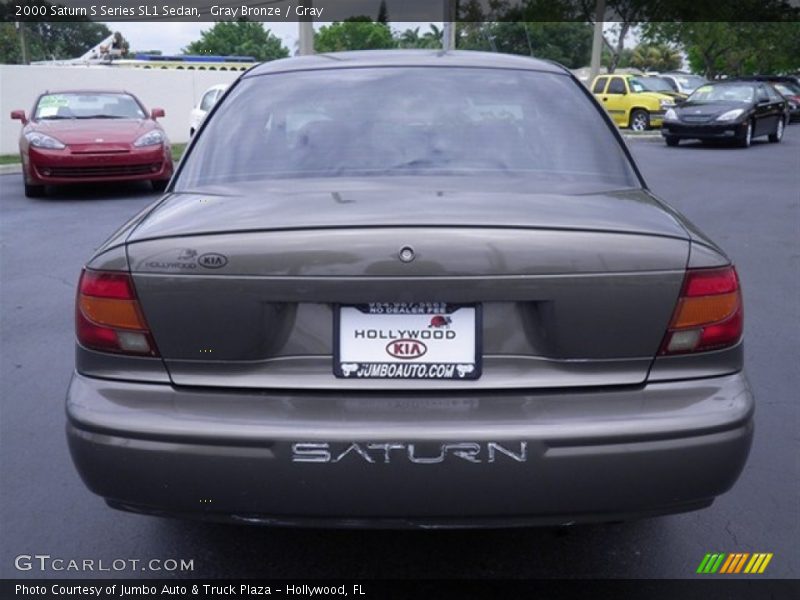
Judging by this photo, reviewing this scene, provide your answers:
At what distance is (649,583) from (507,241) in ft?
4.21

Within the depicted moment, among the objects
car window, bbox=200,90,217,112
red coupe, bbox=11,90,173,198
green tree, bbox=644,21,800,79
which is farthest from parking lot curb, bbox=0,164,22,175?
green tree, bbox=644,21,800,79

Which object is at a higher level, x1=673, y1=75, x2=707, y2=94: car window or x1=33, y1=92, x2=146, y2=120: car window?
x1=33, y1=92, x2=146, y2=120: car window

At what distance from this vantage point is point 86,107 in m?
13.5

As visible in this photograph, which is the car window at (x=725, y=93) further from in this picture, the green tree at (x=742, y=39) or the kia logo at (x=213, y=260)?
the green tree at (x=742, y=39)

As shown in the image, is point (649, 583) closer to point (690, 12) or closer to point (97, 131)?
point (97, 131)

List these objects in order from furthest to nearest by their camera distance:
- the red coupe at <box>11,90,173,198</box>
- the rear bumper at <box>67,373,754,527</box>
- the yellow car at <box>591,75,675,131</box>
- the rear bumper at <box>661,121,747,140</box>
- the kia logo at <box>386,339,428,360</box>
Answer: the yellow car at <box>591,75,675,131</box> → the rear bumper at <box>661,121,747,140</box> → the red coupe at <box>11,90,173,198</box> → the kia logo at <box>386,339,428,360</box> → the rear bumper at <box>67,373,754,527</box>

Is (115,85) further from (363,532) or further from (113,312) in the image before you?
(113,312)

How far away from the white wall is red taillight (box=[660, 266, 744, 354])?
19.2 meters

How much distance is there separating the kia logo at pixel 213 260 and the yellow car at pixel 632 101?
85.4 ft

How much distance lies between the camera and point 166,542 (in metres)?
3.29

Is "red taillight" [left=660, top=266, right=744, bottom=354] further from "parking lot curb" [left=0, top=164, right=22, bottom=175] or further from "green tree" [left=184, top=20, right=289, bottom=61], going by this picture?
"green tree" [left=184, top=20, right=289, bottom=61]

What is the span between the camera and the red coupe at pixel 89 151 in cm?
1217

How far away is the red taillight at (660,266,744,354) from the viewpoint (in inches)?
102

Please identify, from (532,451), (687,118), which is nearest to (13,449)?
(532,451)
